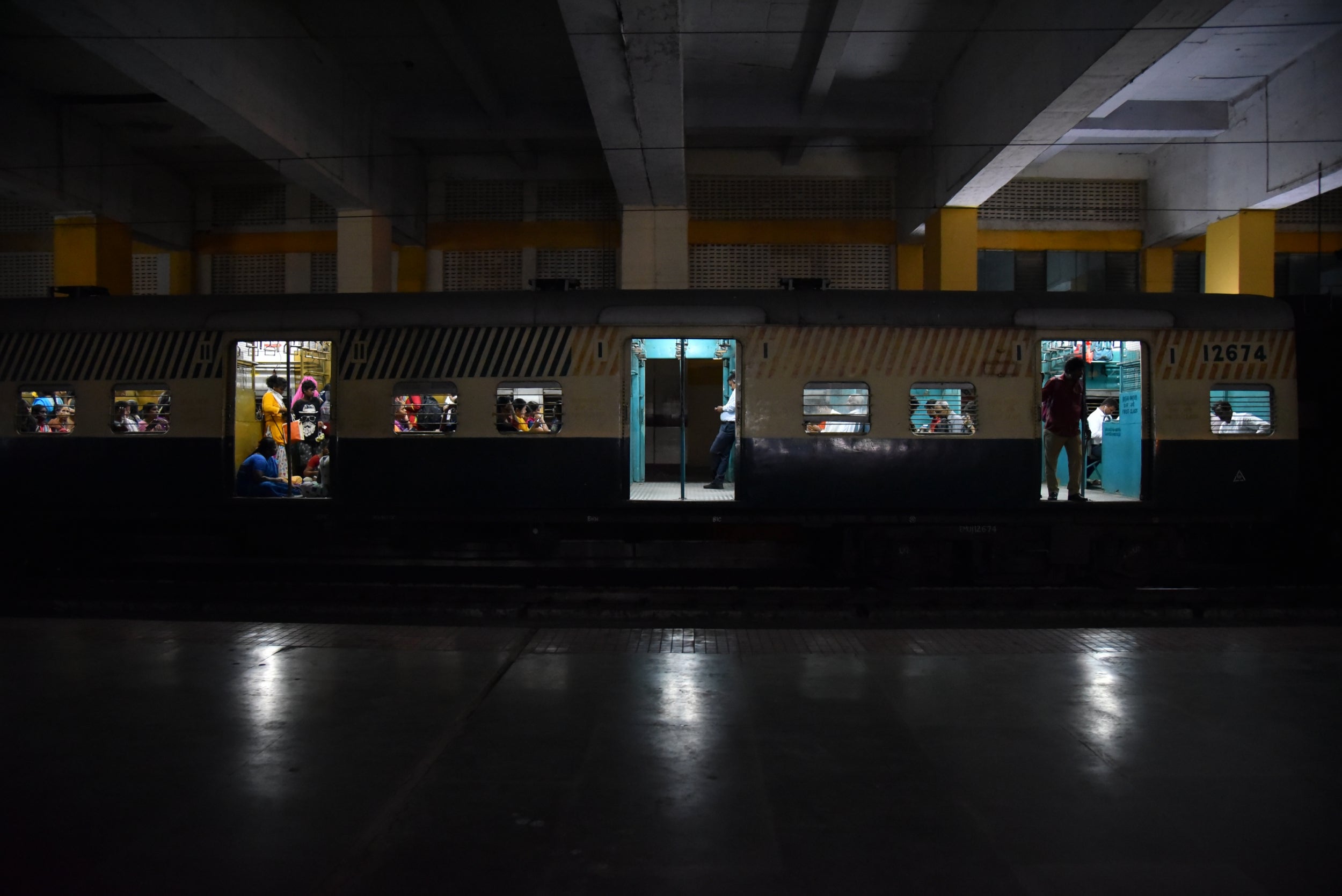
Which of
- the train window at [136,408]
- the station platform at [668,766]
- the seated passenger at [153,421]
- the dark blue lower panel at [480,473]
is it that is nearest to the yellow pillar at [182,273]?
the train window at [136,408]

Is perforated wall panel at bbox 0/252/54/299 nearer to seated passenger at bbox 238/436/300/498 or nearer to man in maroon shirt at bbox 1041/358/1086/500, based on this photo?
seated passenger at bbox 238/436/300/498

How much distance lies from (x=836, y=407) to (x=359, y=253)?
38.8 feet

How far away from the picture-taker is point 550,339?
10.1 metres

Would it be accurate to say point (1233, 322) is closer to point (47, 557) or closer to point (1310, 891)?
point (1310, 891)

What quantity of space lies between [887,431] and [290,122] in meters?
11.1

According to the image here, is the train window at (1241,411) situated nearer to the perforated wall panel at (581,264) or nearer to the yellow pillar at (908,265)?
the yellow pillar at (908,265)

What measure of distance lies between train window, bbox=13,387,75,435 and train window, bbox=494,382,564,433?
5.26 m

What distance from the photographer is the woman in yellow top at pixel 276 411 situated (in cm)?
1107

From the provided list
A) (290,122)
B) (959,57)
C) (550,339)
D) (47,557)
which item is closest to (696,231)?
(959,57)

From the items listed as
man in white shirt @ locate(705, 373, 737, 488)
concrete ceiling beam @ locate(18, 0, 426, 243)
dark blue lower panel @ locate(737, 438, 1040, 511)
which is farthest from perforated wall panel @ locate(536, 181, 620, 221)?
dark blue lower panel @ locate(737, 438, 1040, 511)

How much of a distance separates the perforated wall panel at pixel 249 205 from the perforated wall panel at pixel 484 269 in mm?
4444

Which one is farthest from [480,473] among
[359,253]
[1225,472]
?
[359,253]

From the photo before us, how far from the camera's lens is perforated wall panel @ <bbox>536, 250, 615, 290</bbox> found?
2080 cm

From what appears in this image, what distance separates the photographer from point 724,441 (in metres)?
11.6
